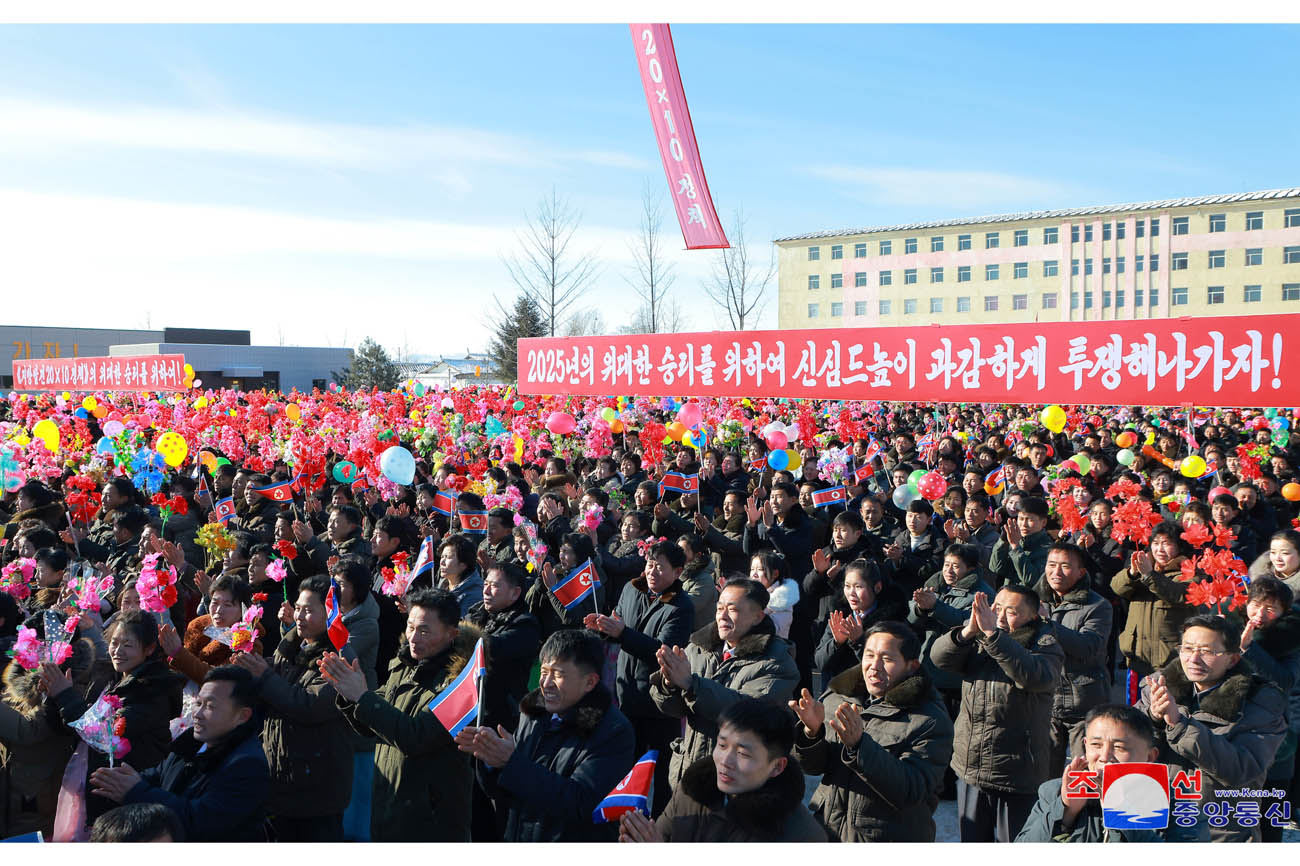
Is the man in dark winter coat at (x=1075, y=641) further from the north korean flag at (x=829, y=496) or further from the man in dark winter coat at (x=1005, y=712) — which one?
→ the north korean flag at (x=829, y=496)

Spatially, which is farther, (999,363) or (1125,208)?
(1125,208)

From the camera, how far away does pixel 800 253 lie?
64688mm

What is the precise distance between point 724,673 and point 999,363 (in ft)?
14.6

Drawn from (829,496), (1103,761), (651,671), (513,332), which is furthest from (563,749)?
(513,332)

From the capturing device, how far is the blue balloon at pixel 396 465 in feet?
29.0

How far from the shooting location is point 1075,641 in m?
4.91

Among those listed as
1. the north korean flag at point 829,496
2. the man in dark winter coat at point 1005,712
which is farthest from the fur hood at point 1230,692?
the north korean flag at point 829,496

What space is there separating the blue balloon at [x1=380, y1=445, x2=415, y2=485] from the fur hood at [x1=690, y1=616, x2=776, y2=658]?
498 centimetres

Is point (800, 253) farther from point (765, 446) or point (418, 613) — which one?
point (418, 613)

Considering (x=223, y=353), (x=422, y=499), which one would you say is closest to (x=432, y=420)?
(x=422, y=499)

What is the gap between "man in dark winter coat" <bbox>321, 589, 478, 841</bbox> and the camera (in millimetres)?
3746

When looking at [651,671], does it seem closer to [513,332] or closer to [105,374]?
[105,374]

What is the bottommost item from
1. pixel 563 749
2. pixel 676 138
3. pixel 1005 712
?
pixel 1005 712

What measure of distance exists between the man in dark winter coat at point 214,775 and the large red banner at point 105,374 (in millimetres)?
21495
